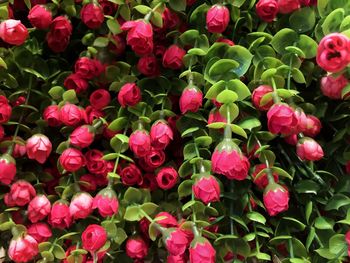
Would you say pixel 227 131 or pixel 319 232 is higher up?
pixel 227 131

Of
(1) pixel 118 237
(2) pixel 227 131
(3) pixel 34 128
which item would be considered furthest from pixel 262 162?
(3) pixel 34 128

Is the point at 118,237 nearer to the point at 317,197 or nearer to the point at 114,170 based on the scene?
the point at 114,170

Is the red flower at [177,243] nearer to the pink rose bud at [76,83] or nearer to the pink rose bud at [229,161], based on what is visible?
the pink rose bud at [229,161]

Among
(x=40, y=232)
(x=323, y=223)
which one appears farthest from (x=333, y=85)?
(x=40, y=232)

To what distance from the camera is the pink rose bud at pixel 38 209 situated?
0.56 m

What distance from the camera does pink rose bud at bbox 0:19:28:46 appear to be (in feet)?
1.75

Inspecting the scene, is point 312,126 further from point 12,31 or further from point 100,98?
point 12,31

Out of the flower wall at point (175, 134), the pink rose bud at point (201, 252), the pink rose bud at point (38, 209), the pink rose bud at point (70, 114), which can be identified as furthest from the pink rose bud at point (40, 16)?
the pink rose bud at point (201, 252)

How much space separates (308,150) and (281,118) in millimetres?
79

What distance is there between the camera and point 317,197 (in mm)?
554

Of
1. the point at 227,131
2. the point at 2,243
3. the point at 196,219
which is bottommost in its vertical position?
the point at 2,243

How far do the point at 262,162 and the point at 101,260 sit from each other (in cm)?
22

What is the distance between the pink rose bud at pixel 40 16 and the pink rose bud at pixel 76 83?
7 cm

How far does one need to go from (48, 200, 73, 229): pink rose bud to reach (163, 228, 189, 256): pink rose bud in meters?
0.12
